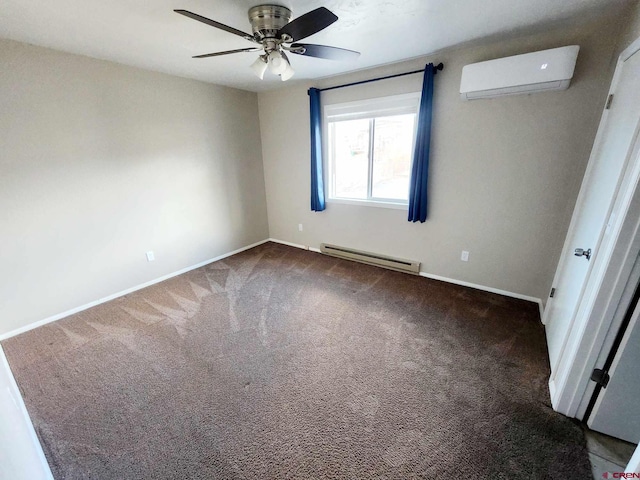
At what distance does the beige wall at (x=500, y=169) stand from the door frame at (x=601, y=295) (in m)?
0.53

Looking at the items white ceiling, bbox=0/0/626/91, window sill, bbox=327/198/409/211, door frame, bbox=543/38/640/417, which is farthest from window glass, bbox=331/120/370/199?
door frame, bbox=543/38/640/417

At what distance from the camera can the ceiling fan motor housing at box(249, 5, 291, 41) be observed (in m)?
1.58

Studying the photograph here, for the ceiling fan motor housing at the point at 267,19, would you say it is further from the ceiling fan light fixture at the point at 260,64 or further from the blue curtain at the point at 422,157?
the blue curtain at the point at 422,157

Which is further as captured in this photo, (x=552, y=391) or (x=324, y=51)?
(x=324, y=51)

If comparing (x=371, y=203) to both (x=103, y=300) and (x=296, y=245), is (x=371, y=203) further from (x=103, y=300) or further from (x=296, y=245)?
(x=103, y=300)

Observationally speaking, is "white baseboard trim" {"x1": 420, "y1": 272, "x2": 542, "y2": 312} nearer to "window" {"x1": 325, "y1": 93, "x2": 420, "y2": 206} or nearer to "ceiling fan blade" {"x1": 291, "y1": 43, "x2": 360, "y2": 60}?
"window" {"x1": 325, "y1": 93, "x2": 420, "y2": 206}

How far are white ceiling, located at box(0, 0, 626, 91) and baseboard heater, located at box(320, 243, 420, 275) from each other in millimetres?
2190

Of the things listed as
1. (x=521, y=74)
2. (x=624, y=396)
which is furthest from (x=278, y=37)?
(x=624, y=396)

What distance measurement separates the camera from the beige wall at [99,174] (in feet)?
7.05

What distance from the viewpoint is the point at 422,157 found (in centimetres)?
269

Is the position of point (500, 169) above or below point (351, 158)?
below

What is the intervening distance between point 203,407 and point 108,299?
2028 mm

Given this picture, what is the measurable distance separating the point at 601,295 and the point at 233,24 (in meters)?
2.75

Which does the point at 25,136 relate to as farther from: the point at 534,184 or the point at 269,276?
the point at 534,184
